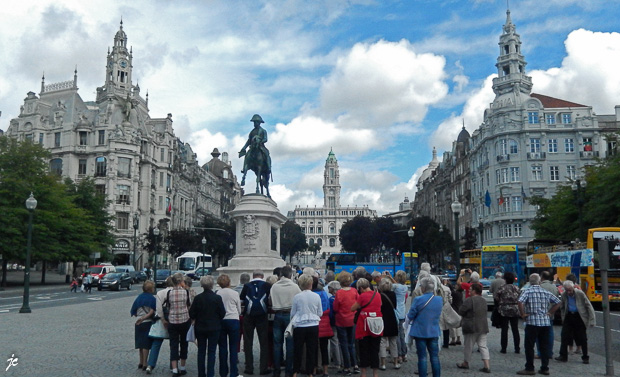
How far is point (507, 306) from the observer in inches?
537

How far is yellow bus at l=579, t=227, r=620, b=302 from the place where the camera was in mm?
26641

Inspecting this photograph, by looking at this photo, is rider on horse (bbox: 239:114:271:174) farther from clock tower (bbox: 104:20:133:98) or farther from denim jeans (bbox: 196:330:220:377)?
clock tower (bbox: 104:20:133:98)

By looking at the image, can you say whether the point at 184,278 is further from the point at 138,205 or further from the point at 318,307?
the point at 138,205

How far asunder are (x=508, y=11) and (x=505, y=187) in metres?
29.4

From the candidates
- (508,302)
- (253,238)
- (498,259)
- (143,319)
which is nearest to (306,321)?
(143,319)

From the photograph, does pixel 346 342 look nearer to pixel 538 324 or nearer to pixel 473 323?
pixel 473 323

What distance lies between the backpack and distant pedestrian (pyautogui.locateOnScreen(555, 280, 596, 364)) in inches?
290

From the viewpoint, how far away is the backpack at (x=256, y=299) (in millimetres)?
11023

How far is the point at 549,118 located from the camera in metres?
75.8

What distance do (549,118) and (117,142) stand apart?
60.7 meters

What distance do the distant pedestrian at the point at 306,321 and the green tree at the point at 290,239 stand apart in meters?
117

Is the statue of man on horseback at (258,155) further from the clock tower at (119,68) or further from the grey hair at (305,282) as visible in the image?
the clock tower at (119,68)

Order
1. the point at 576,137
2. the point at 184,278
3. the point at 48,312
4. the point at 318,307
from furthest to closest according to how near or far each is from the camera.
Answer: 1. the point at 576,137
2. the point at 48,312
3. the point at 184,278
4. the point at 318,307

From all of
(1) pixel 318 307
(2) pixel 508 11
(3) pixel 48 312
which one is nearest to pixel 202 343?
(1) pixel 318 307
